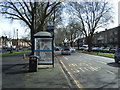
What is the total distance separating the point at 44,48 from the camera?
13320mm

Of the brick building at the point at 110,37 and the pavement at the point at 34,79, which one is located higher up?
the brick building at the point at 110,37

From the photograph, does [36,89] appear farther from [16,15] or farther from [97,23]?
[97,23]

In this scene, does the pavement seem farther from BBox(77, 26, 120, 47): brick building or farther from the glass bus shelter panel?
BBox(77, 26, 120, 47): brick building

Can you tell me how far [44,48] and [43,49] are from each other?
124mm

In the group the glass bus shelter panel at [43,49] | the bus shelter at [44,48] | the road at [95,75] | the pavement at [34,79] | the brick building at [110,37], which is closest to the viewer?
the pavement at [34,79]

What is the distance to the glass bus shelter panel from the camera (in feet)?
41.8

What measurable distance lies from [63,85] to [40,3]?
16.3 m

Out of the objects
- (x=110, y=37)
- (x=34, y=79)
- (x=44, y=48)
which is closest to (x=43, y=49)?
(x=44, y=48)

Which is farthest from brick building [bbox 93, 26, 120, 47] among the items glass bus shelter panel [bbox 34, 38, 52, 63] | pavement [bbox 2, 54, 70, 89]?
pavement [bbox 2, 54, 70, 89]

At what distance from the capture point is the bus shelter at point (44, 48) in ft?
40.4

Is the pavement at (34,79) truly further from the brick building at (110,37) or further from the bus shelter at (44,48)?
the brick building at (110,37)

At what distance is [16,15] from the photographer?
66.2 feet

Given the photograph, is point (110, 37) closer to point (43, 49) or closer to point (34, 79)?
point (43, 49)

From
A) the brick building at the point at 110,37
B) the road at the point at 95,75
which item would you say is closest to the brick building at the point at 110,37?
the brick building at the point at 110,37
